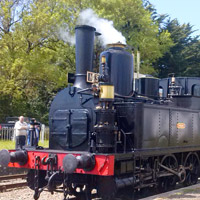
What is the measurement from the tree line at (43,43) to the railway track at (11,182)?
1086 centimetres

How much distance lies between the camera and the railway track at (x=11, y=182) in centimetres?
845

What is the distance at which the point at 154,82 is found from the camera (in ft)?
28.0

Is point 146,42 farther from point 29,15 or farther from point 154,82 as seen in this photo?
point 154,82

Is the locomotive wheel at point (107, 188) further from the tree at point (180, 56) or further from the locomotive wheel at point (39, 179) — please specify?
the tree at point (180, 56)

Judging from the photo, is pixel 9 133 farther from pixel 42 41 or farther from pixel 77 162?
pixel 77 162

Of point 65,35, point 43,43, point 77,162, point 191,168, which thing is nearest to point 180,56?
point 65,35

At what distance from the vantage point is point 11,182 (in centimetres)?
951

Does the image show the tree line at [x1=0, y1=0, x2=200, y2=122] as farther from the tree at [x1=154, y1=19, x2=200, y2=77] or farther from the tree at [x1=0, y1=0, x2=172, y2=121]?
the tree at [x1=154, y1=19, x2=200, y2=77]

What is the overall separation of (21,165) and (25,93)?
53.4 feet

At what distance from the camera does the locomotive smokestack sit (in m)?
7.25

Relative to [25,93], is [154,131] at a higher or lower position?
lower

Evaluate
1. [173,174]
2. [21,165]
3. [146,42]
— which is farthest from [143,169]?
[146,42]

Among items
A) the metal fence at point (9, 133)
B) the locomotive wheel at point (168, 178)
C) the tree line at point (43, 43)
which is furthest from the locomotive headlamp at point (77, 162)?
the tree line at point (43, 43)

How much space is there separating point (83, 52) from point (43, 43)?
664 inches
